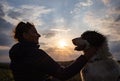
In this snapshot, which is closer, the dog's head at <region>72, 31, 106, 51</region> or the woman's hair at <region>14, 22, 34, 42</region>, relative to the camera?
the woman's hair at <region>14, 22, 34, 42</region>

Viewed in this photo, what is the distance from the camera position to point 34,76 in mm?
6371

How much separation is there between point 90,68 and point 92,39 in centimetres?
107

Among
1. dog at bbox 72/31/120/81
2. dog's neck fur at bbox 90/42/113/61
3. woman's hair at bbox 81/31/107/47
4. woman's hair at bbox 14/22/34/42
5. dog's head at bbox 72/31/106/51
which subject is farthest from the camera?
dog's neck fur at bbox 90/42/113/61

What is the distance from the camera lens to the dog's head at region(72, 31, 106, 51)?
25.3 feet

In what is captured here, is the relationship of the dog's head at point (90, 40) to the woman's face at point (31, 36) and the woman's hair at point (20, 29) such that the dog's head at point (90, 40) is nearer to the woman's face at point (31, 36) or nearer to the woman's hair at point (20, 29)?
the woman's face at point (31, 36)

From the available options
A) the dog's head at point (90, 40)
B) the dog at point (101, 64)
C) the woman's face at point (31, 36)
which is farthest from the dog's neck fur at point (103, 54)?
the woman's face at point (31, 36)

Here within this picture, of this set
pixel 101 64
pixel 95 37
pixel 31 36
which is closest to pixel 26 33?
pixel 31 36

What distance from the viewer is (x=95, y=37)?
8.71 m

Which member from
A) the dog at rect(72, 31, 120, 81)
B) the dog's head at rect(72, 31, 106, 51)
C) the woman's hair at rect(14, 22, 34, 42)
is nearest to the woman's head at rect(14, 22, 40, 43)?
the woman's hair at rect(14, 22, 34, 42)

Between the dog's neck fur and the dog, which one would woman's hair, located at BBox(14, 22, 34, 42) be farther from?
the dog's neck fur

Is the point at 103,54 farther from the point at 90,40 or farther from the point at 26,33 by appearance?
the point at 26,33

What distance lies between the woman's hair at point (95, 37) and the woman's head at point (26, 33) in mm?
2078

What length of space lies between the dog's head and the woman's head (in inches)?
51.8

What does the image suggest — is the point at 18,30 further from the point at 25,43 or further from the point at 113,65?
the point at 113,65
